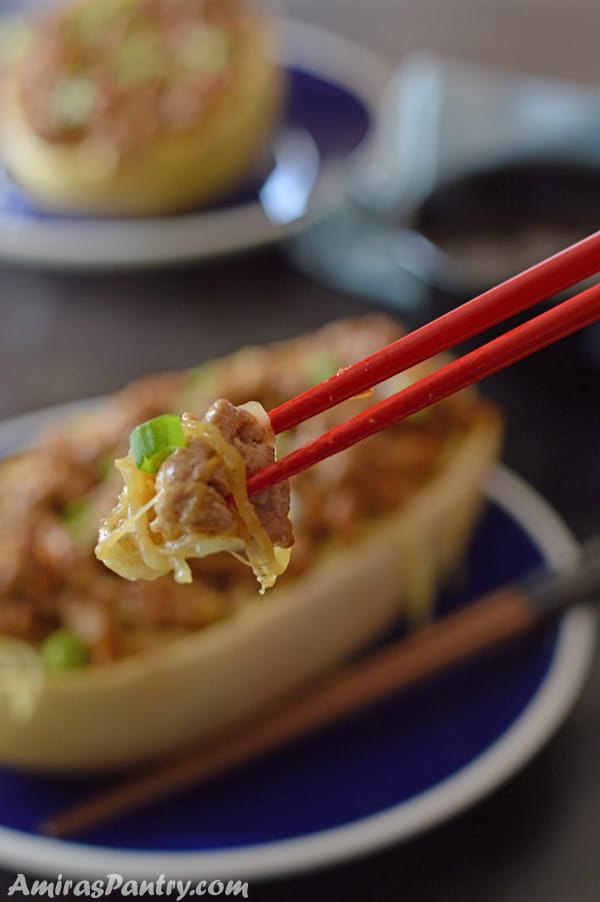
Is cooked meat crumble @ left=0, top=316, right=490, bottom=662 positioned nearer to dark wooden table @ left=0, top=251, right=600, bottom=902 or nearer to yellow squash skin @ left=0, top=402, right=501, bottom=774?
yellow squash skin @ left=0, top=402, right=501, bottom=774

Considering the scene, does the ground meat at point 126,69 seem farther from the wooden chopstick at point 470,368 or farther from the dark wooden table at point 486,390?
the wooden chopstick at point 470,368

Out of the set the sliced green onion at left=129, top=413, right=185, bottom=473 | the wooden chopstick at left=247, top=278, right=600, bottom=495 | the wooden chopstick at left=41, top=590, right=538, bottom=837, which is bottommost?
the wooden chopstick at left=247, top=278, right=600, bottom=495

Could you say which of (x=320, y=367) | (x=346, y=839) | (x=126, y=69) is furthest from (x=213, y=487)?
(x=126, y=69)

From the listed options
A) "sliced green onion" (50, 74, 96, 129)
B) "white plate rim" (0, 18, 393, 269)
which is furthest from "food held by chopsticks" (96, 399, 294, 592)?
"sliced green onion" (50, 74, 96, 129)

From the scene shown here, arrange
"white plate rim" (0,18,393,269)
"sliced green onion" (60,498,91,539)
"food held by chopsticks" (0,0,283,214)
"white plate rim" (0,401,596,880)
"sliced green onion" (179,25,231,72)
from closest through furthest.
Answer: "white plate rim" (0,401,596,880)
"sliced green onion" (60,498,91,539)
"white plate rim" (0,18,393,269)
"food held by chopsticks" (0,0,283,214)
"sliced green onion" (179,25,231,72)

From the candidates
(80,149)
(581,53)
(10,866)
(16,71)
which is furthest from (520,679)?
(581,53)

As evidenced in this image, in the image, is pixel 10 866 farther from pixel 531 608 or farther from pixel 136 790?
pixel 531 608
